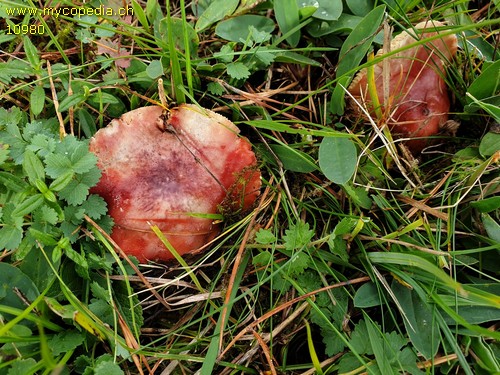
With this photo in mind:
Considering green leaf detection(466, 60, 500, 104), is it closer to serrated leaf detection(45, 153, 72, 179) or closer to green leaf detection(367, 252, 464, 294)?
green leaf detection(367, 252, 464, 294)

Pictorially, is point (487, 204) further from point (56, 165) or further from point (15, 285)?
point (15, 285)

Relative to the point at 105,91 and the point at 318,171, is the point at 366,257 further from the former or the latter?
the point at 105,91

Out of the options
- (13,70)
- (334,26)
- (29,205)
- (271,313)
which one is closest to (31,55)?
(13,70)

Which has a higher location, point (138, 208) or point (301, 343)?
point (138, 208)

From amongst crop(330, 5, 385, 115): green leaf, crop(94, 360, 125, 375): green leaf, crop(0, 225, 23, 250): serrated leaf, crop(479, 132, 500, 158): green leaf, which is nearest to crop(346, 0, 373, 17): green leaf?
crop(330, 5, 385, 115): green leaf

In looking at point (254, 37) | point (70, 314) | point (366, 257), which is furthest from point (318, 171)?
point (70, 314)
